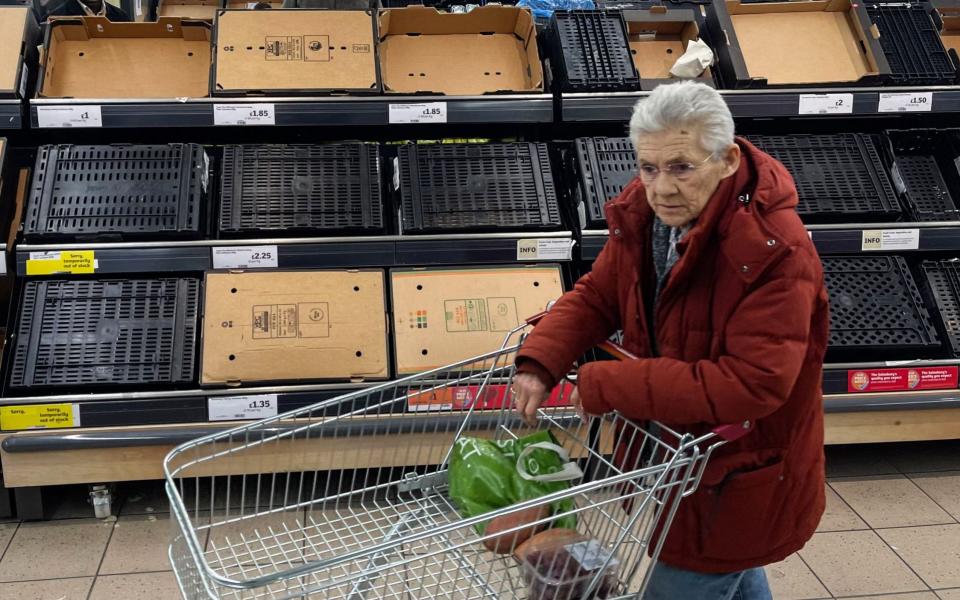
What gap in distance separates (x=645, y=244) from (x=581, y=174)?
166 cm

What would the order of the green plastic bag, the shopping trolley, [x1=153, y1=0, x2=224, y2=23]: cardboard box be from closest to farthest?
the shopping trolley < the green plastic bag < [x1=153, y1=0, x2=224, y2=23]: cardboard box

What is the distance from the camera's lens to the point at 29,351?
9.64 feet

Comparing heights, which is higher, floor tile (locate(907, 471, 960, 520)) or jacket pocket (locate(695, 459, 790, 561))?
jacket pocket (locate(695, 459, 790, 561))

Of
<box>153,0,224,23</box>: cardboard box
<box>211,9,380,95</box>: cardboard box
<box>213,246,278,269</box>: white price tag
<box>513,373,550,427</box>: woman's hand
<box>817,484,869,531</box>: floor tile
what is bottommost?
<box>817,484,869,531</box>: floor tile

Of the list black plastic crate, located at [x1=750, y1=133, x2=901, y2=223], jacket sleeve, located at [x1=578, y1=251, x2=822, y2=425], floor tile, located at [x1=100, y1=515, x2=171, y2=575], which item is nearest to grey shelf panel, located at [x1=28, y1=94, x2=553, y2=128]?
black plastic crate, located at [x1=750, y1=133, x2=901, y2=223]

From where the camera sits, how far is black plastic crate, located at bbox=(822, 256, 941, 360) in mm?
3260

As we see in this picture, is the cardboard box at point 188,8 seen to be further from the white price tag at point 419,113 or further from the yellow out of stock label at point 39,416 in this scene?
the yellow out of stock label at point 39,416

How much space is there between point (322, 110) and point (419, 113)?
346 millimetres

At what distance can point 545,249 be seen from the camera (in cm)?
323

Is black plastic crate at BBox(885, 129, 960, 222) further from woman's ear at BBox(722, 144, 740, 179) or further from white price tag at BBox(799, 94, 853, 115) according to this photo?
woman's ear at BBox(722, 144, 740, 179)

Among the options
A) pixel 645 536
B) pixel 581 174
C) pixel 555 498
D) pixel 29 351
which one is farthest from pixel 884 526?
pixel 29 351

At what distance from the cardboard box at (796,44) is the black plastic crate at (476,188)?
34.1 inches

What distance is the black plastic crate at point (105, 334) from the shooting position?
115 inches

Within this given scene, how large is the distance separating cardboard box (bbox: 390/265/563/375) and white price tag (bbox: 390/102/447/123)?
0.55 metres
